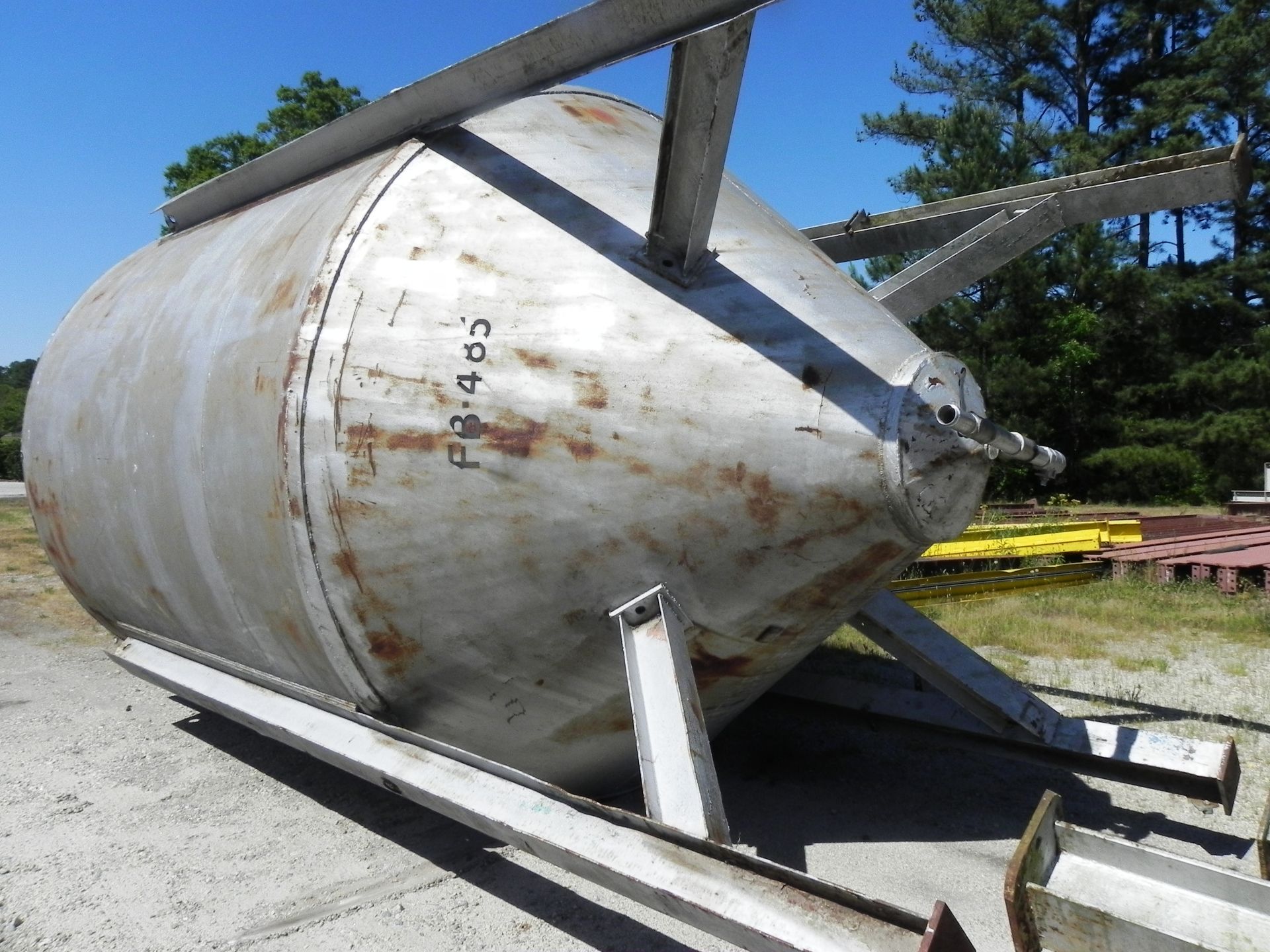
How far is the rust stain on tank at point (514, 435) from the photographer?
114 inches

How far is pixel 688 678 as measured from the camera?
9.11 feet

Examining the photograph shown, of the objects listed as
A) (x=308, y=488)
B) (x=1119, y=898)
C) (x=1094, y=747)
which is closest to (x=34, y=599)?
(x=308, y=488)

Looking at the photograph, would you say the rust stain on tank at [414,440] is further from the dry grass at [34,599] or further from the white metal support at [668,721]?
the dry grass at [34,599]

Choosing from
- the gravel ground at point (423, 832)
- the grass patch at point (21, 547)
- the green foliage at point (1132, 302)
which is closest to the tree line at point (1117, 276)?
the green foliage at point (1132, 302)

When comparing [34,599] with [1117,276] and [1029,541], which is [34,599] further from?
[1117,276]

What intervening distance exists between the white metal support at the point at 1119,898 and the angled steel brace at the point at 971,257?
216 centimetres

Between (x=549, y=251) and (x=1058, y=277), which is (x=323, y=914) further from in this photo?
(x=1058, y=277)

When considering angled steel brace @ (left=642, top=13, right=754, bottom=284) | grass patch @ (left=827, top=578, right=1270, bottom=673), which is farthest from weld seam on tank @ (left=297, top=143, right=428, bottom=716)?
grass patch @ (left=827, top=578, right=1270, bottom=673)

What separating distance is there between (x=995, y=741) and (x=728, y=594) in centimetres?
170

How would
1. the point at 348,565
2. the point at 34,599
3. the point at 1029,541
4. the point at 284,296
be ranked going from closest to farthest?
the point at 348,565
the point at 284,296
the point at 34,599
the point at 1029,541

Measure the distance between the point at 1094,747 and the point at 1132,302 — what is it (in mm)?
22600

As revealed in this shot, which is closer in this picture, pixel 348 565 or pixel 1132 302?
pixel 348 565

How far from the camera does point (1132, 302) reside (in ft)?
76.7

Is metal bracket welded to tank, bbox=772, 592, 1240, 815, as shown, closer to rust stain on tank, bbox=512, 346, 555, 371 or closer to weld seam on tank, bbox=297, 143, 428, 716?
rust stain on tank, bbox=512, 346, 555, 371
